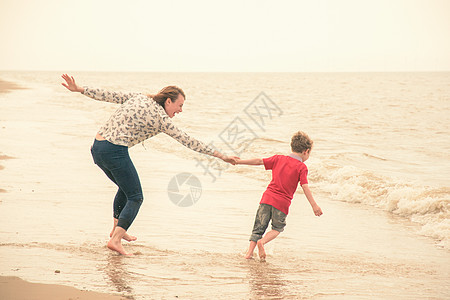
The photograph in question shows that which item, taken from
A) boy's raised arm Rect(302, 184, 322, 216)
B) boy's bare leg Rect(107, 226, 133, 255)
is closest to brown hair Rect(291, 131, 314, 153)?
boy's raised arm Rect(302, 184, 322, 216)

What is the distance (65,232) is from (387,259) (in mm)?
3300

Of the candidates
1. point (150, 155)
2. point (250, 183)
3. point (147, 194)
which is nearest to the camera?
point (147, 194)

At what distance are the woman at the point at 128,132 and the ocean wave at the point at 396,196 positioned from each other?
3.41m

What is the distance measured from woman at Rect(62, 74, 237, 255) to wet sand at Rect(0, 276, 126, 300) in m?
1.07

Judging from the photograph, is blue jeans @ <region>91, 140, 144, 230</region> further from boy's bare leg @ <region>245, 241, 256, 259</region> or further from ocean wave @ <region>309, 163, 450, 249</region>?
ocean wave @ <region>309, 163, 450, 249</region>

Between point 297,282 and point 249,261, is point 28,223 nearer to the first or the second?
A: point 249,261

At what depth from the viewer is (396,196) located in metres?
7.36

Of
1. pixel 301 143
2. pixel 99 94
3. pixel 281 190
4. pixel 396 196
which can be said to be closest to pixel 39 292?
pixel 99 94

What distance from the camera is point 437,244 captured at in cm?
551

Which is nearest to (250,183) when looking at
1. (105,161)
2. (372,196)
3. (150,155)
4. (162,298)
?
(372,196)

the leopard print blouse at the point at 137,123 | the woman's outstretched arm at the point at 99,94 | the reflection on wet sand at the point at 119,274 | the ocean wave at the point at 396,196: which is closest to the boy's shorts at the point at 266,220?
the leopard print blouse at the point at 137,123

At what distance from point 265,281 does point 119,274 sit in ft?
3.92

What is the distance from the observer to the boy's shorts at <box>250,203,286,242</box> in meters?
4.67

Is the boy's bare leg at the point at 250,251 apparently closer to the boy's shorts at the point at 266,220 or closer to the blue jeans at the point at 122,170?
the boy's shorts at the point at 266,220
